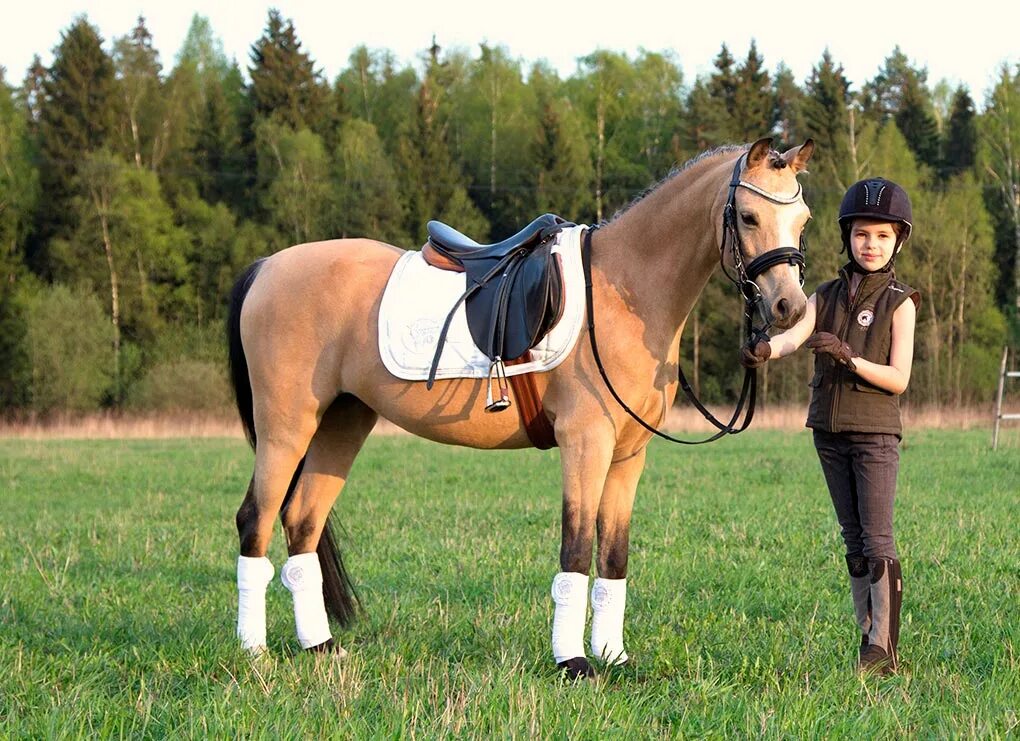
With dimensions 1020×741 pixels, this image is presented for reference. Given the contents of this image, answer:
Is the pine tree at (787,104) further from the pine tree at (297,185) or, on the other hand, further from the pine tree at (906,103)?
the pine tree at (297,185)

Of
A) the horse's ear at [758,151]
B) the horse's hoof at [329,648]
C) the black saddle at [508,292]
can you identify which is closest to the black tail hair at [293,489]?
the horse's hoof at [329,648]

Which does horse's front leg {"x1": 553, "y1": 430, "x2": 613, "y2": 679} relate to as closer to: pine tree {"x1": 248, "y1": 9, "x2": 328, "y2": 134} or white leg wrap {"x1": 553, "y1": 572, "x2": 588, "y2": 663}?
white leg wrap {"x1": 553, "y1": 572, "x2": 588, "y2": 663}

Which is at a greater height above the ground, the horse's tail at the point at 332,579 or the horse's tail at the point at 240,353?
the horse's tail at the point at 240,353

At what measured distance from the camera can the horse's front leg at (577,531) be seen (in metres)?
4.46

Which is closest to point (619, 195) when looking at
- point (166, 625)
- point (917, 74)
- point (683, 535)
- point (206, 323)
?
point (206, 323)

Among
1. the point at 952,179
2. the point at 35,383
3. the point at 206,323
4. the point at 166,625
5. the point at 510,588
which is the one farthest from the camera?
the point at 206,323

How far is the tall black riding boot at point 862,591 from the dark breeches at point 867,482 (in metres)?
0.05

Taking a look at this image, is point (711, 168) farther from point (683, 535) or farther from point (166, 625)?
point (683, 535)

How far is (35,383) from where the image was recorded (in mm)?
34656

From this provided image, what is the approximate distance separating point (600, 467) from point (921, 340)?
33.1 meters

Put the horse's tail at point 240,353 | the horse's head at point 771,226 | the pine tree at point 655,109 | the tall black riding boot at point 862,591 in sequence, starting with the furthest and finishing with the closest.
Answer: the pine tree at point 655,109 → the horse's tail at point 240,353 → the tall black riding boot at point 862,591 → the horse's head at point 771,226

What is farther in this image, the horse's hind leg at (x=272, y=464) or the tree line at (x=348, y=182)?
the tree line at (x=348, y=182)

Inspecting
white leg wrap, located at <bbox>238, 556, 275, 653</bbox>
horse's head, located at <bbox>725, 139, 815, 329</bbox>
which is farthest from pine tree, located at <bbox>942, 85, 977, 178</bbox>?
white leg wrap, located at <bbox>238, 556, 275, 653</bbox>

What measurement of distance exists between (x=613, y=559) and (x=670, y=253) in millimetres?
1432
